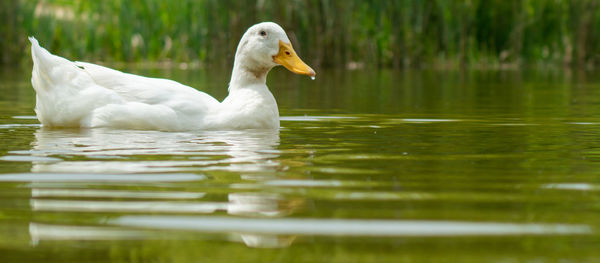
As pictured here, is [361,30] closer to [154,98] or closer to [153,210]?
[154,98]

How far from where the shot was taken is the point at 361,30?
19438 mm

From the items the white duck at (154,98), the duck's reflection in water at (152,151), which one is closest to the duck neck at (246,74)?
the white duck at (154,98)

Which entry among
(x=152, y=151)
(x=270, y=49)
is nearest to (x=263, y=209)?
(x=152, y=151)

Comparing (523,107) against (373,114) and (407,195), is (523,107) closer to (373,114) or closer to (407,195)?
(373,114)

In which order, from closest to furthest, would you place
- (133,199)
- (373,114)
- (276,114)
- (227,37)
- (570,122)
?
(133,199)
(276,114)
(570,122)
(373,114)
(227,37)

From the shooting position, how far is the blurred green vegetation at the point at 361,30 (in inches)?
747

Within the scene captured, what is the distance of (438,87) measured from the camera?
554 inches

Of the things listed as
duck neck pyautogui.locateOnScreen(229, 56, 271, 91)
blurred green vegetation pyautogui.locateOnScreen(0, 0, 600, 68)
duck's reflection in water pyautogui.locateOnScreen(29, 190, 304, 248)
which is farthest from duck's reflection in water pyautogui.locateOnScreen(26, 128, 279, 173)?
blurred green vegetation pyautogui.locateOnScreen(0, 0, 600, 68)

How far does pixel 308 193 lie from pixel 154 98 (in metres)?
3.44

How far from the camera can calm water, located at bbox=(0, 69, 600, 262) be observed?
9.55 feet

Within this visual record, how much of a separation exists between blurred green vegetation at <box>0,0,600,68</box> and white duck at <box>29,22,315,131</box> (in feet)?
36.2

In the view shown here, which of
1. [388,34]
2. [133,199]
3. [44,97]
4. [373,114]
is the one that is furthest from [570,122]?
[388,34]

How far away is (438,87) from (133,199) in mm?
10732

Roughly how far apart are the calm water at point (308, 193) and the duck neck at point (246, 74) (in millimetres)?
486
